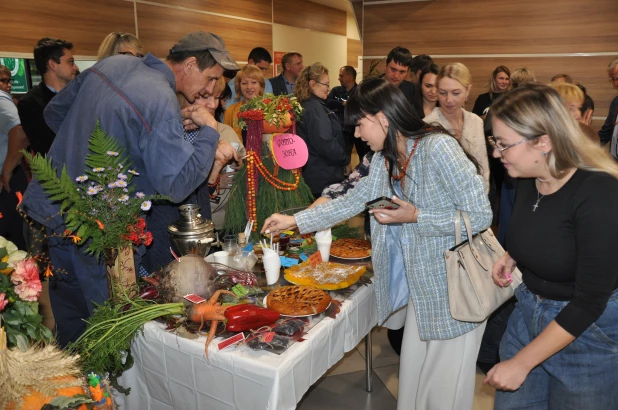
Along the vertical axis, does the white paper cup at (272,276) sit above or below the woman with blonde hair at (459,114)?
below

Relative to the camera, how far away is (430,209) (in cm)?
163

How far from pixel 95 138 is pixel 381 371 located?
6.40ft

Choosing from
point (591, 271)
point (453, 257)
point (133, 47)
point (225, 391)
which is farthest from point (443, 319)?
point (133, 47)

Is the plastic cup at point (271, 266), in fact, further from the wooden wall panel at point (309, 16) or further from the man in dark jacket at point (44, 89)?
the wooden wall panel at point (309, 16)

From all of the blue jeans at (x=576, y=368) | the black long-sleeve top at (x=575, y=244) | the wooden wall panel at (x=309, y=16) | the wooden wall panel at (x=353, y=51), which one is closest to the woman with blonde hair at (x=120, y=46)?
the black long-sleeve top at (x=575, y=244)

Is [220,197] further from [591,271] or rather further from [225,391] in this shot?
[591,271]

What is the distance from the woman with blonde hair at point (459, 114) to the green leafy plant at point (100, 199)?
187cm

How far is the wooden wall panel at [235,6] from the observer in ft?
17.3

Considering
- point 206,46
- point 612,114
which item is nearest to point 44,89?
point 206,46

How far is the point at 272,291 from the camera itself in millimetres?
1706

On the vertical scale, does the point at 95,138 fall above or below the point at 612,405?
above

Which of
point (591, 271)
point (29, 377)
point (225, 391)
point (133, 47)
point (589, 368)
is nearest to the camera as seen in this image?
point (29, 377)

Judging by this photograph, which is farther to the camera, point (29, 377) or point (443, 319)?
point (443, 319)

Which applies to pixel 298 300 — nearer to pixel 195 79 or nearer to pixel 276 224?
pixel 276 224
